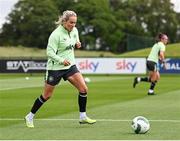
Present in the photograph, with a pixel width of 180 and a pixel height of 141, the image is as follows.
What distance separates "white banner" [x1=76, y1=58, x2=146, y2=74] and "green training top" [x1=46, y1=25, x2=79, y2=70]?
3476cm

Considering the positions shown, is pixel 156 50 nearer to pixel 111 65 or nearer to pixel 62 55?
pixel 62 55

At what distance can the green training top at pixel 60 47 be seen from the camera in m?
13.3

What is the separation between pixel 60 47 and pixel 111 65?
117 feet

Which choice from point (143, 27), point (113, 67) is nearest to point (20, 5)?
point (143, 27)

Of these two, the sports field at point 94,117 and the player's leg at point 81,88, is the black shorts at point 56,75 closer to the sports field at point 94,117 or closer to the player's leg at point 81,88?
the player's leg at point 81,88

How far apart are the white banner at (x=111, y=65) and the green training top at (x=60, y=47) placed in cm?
3476

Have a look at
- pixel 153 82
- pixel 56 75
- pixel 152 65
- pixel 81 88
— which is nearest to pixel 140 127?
pixel 81 88

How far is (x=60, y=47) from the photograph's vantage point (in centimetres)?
1346

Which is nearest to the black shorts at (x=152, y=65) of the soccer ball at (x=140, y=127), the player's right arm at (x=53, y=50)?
the player's right arm at (x=53, y=50)

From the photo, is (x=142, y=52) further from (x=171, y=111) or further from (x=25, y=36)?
(x=171, y=111)

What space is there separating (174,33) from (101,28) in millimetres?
24097

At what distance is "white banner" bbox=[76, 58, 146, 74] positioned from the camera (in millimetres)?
48406

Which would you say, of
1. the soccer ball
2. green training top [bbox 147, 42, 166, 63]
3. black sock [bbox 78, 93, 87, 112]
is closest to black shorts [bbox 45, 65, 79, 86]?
black sock [bbox 78, 93, 87, 112]

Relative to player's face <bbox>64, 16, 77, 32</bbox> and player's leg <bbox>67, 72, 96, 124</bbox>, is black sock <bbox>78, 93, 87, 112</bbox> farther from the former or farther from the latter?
player's face <bbox>64, 16, 77, 32</bbox>
